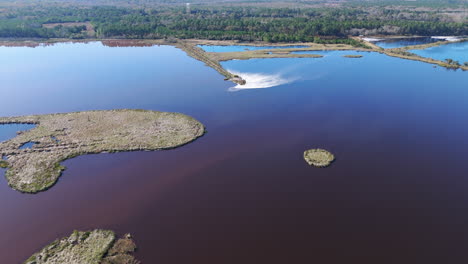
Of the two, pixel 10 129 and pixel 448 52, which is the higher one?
pixel 448 52

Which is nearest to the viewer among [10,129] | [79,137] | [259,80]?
[79,137]

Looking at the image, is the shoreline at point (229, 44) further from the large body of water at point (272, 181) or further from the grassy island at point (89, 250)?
the grassy island at point (89, 250)

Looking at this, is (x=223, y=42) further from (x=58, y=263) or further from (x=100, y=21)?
(x=58, y=263)

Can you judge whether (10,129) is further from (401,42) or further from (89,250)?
(401,42)

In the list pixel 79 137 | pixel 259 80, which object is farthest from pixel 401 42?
pixel 79 137

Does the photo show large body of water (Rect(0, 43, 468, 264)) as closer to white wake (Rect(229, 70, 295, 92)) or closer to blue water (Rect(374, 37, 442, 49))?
white wake (Rect(229, 70, 295, 92))

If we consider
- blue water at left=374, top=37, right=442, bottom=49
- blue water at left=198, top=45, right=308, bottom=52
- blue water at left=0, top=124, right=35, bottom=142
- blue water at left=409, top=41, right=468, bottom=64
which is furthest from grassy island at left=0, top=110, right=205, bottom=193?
blue water at left=374, top=37, right=442, bottom=49

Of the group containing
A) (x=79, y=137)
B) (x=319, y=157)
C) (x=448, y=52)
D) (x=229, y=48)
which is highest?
(x=229, y=48)
